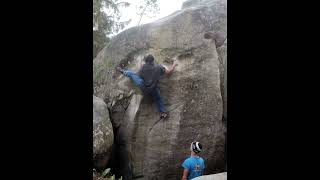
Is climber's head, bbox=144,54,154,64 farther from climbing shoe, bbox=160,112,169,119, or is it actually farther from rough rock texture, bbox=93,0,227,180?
climbing shoe, bbox=160,112,169,119

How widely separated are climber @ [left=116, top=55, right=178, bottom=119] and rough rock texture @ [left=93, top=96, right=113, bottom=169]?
1.28m

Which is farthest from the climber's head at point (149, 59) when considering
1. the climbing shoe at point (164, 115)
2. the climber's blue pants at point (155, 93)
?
the climbing shoe at point (164, 115)

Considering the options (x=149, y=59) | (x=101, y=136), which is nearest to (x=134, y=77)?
(x=149, y=59)

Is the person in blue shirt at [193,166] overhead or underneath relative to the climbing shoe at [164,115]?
underneath

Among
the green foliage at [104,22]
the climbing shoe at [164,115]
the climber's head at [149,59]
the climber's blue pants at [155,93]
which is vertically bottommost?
the climbing shoe at [164,115]

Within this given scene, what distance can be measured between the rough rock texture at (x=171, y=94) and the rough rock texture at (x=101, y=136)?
0.65 m

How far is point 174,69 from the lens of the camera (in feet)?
34.0

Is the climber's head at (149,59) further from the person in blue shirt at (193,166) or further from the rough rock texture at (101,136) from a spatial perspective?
Result: the person in blue shirt at (193,166)

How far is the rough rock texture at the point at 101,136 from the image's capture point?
9.53 meters

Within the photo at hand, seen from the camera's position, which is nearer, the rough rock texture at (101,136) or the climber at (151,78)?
the rough rock texture at (101,136)

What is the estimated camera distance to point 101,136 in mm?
9641
